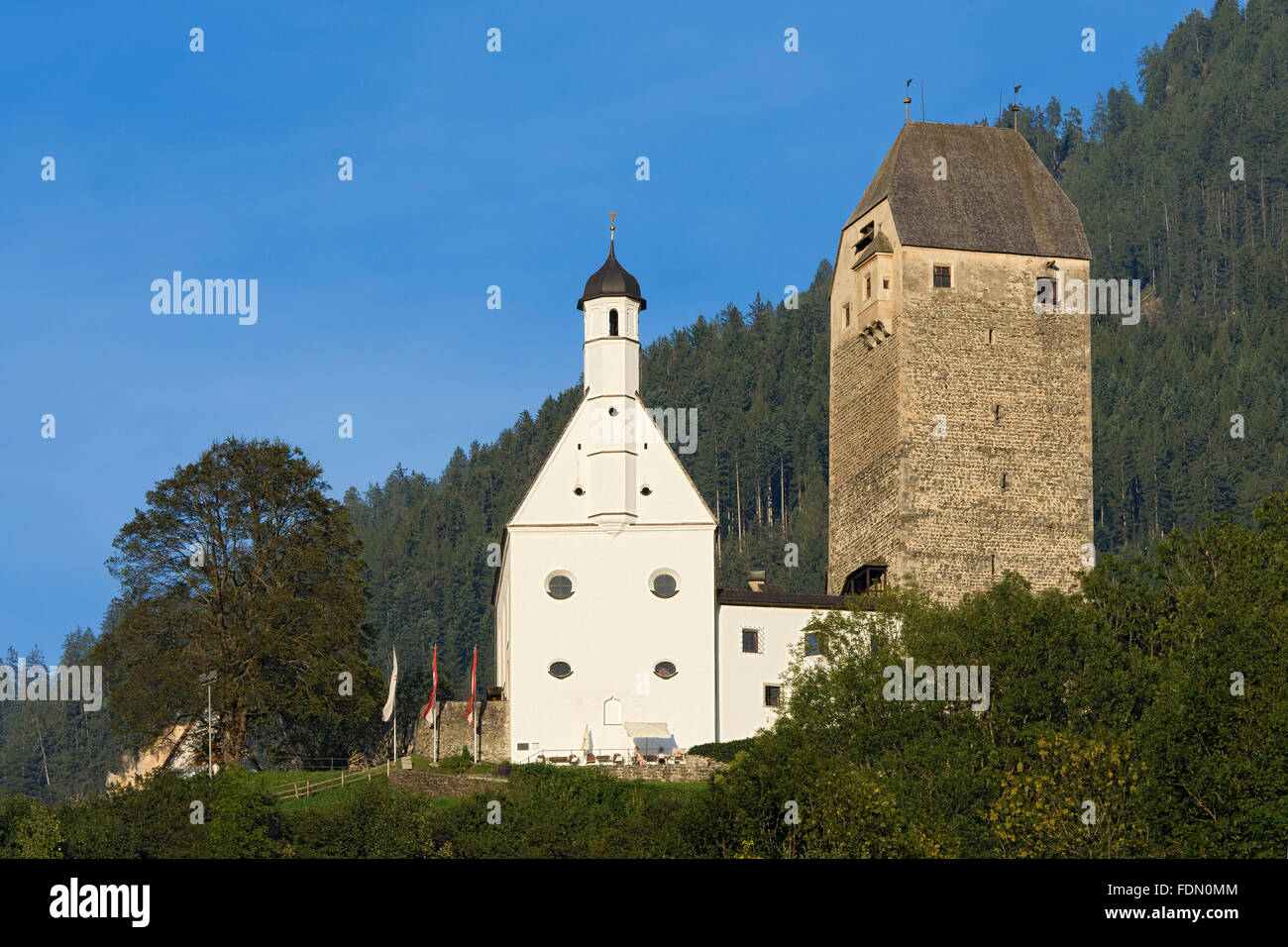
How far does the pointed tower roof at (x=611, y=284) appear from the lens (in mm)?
64625

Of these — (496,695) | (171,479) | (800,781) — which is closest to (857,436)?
(496,695)

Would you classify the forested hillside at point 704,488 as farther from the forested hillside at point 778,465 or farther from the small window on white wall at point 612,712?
the small window on white wall at point 612,712

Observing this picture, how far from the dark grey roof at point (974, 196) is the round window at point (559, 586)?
1895cm

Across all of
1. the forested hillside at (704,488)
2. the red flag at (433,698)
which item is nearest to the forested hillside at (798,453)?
the forested hillside at (704,488)

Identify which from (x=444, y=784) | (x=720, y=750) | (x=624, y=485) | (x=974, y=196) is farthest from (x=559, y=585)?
(x=974, y=196)

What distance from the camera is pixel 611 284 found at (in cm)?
6475

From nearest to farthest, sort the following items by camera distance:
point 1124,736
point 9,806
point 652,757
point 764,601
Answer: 1. point 1124,736
2. point 9,806
3. point 652,757
4. point 764,601

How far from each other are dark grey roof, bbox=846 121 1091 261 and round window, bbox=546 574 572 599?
746 inches

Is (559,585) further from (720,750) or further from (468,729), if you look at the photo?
(720,750)

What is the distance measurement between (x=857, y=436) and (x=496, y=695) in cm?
1730

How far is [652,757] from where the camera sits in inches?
2291

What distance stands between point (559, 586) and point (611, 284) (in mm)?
10592

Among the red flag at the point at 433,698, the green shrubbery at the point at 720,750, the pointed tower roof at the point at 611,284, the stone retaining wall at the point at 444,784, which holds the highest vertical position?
the pointed tower roof at the point at 611,284
